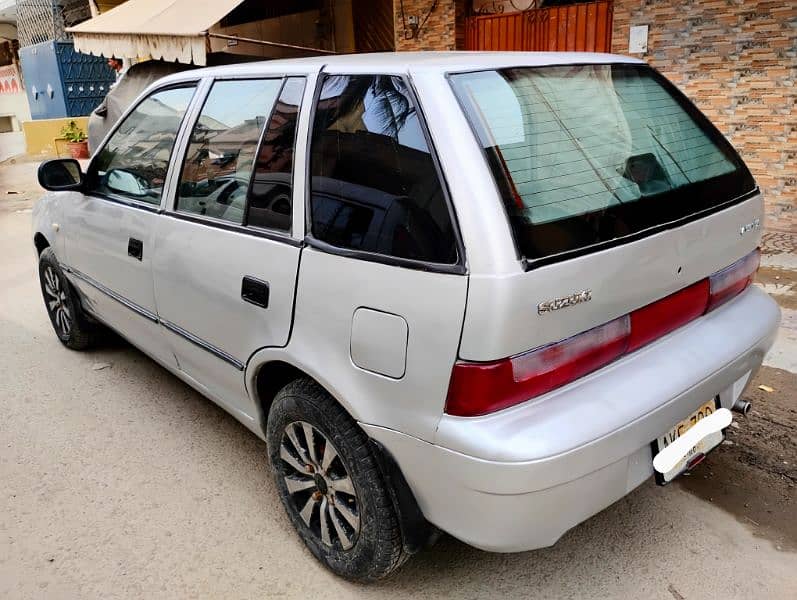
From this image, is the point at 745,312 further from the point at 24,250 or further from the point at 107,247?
the point at 24,250

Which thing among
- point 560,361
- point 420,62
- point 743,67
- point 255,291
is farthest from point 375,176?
point 743,67

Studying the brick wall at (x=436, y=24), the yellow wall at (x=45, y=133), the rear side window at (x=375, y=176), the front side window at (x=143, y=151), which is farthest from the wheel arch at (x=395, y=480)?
the yellow wall at (x=45, y=133)

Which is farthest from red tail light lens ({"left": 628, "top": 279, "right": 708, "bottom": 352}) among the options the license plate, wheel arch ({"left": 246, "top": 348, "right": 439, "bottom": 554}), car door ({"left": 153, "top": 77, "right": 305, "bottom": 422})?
car door ({"left": 153, "top": 77, "right": 305, "bottom": 422})

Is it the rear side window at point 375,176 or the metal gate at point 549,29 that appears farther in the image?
the metal gate at point 549,29

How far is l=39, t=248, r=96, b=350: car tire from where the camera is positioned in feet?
13.6

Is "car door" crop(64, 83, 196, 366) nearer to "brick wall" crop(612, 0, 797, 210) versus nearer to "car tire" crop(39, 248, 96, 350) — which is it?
"car tire" crop(39, 248, 96, 350)

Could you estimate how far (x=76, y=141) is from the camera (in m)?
14.2

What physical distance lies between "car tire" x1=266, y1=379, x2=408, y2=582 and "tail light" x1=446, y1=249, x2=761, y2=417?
0.44m

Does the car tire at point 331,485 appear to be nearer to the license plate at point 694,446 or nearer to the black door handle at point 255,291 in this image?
the black door handle at point 255,291

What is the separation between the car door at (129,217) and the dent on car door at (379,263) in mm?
1133

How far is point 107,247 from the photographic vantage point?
132 inches

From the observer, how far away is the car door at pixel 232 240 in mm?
2311

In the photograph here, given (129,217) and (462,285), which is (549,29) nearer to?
(129,217)

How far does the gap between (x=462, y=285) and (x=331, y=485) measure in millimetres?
935
